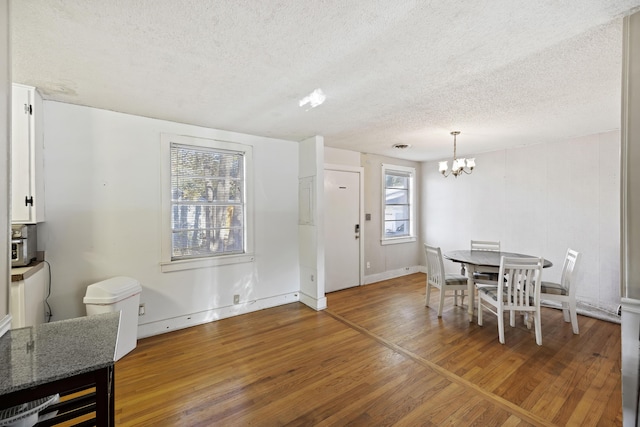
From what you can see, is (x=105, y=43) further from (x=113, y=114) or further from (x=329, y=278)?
(x=329, y=278)

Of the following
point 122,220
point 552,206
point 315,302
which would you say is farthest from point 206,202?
point 552,206

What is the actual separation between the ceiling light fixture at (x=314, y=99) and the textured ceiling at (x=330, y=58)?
0.08m

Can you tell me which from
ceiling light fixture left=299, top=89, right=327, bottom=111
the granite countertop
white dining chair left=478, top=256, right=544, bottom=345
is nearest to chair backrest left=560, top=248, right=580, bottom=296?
white dining chair left=478, top=256, right=544, bottom=345

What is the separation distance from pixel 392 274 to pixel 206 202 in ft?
12.1

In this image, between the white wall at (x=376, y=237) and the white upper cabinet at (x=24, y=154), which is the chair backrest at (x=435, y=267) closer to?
the white wall at (x=376, y=237)

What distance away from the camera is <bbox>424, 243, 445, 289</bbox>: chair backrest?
11.3ft

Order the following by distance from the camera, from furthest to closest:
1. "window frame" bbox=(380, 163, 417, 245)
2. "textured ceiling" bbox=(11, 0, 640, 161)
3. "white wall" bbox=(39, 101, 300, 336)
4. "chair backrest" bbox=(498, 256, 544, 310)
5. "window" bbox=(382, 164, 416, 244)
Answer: "window" bbox=(382, 164, 416, 244), "window frame" bbox=(380, 163, 417, 245), "chair backrest" bbox=(498, 256, 544, 310), "white wall" bbox=(39, 101, 300, 336), "textured ceiling" bbox=(11, 0, 640, 161)

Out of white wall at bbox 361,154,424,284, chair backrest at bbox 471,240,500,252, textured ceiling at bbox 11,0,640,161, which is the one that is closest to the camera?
textured ceiling at bbox 11,0,640,161

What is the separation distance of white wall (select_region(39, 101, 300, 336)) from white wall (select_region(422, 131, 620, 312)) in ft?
12.1

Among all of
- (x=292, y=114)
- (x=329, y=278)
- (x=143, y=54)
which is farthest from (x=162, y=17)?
(x=329, y=278)

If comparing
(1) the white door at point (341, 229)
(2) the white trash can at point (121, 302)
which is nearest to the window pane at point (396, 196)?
(1) the white door at point (341, 229)

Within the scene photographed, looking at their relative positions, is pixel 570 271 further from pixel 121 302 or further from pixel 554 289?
pixel 121 302

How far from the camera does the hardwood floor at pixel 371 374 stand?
1.85 metres

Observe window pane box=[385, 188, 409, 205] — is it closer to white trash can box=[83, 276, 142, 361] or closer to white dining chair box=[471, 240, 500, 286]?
white dining chair box=[471, 240, 500, 286]
